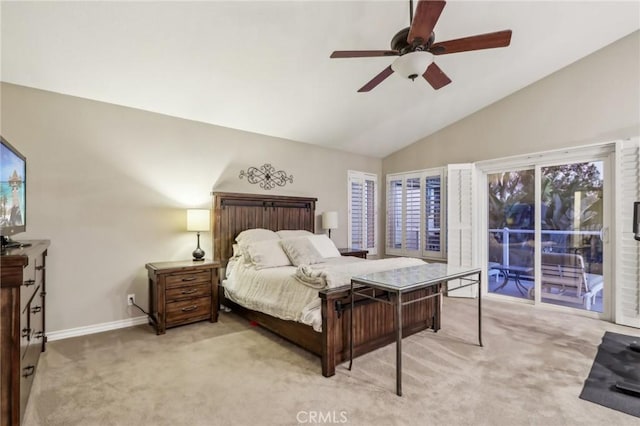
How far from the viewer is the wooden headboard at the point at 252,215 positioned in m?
4.09

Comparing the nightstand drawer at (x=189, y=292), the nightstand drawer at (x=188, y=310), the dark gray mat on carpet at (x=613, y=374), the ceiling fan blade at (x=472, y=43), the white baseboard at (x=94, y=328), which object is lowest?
the dark gray mat on carpet at (x=613, y=374)

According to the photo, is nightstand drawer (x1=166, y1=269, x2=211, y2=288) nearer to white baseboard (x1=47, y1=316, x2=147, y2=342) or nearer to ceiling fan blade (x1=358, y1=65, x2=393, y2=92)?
white baseboard (x1=47, y1=316, x2=147, y2=342)

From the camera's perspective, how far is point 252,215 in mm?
4418

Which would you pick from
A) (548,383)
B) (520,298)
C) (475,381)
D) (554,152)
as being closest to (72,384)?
(475,381)

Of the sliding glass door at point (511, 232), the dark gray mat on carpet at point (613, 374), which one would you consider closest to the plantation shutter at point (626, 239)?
the dark gray mat on carpet at point (613, 374)

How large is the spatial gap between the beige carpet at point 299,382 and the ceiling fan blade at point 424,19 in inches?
95.3

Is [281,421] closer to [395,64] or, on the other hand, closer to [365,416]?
[365,416]

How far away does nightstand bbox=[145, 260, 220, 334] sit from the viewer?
329 centimetres

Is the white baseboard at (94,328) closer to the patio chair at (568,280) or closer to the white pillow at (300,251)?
the white pillow at (300,251)

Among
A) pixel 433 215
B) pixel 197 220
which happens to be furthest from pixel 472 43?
pixel 433 215

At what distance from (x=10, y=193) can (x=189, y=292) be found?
6.05 feet

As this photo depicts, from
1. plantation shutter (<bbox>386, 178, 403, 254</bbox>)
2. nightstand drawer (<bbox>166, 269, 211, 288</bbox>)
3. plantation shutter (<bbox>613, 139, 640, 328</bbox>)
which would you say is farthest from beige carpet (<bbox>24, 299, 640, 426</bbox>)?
plantation shutter (<bbox>386, 178, 403, 254</bbox>)

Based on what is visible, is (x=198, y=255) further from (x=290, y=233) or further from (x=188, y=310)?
Answer: (x=290, y=233)

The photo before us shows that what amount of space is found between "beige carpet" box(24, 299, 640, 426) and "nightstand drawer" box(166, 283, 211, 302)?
39 centimetres
